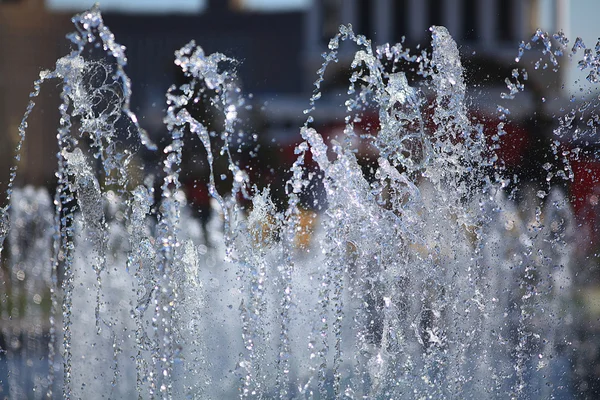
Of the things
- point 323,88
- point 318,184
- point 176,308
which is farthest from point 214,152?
point 323,88

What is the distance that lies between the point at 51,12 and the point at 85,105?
120ft

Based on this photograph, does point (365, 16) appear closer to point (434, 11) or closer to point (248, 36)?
point (434, 11)

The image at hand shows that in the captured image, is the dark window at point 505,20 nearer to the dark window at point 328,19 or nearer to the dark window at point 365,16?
the dark window at point 365,16

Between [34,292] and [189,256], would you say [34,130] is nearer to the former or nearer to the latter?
[34,292]

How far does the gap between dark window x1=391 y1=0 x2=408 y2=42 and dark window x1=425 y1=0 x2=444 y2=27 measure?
897 millimetres

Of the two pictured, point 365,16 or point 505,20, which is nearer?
point 365,16

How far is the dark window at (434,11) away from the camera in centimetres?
3181

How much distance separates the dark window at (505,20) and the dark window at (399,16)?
3.57 metres

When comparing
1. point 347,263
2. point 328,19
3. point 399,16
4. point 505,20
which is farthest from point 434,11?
point 347,263

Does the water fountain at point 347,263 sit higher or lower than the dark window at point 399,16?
lower

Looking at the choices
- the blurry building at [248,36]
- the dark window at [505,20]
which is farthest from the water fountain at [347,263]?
the dark window at [505,20]

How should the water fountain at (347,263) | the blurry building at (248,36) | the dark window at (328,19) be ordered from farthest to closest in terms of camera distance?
the dark window at (328,19)
the blurry building at (248,36)
the water fountain at (347,263)

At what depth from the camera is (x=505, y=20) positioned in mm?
32344

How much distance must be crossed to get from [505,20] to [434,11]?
2.91m
